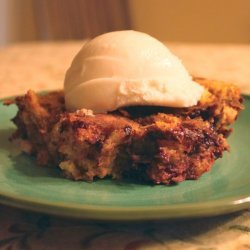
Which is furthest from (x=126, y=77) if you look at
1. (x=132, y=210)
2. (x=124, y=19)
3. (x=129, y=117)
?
(x=124, y=19)

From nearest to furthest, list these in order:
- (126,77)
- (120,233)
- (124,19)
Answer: (120,233), (126,77), (124,19)

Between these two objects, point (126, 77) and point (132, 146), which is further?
point (126, 77)

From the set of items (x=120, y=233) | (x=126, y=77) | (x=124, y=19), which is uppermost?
(x=126, y=77)

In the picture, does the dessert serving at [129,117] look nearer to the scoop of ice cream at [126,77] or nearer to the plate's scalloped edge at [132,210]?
the scoop of ice cream at [126,77]

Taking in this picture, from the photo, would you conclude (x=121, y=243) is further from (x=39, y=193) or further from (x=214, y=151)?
(x=214, y=151)

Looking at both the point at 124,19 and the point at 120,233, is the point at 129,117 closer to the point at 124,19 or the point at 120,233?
the point at 120,233

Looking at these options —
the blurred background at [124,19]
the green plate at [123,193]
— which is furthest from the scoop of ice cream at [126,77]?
the blurred background at [124,19]

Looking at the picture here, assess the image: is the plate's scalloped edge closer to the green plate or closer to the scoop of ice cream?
the green plate
